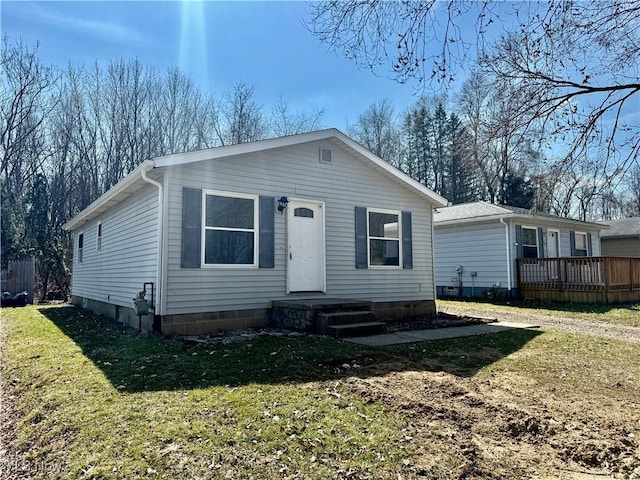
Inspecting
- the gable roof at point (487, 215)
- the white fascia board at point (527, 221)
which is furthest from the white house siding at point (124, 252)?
the white fascia board at point (527, 221)

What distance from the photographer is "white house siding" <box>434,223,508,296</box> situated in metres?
14.5

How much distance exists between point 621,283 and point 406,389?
12.5 meters

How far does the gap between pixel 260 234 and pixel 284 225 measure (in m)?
0.62

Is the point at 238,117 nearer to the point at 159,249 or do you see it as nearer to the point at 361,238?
the point at 361,238

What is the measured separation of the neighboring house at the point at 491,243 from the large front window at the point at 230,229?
9411 mm

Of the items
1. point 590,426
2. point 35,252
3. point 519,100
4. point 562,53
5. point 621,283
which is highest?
point 562,53

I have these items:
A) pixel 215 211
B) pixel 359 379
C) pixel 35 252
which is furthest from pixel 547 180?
pixel 35 252

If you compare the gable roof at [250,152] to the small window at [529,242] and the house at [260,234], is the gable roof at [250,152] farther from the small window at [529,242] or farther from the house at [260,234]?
the small window at [529,242]

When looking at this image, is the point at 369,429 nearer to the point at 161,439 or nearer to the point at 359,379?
the point at 359,379

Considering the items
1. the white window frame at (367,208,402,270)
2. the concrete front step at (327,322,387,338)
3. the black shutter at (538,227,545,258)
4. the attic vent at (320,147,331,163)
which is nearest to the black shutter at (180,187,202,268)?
the concrete front step at (327,322,387,338)

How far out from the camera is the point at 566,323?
31.1ft

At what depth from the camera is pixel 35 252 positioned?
17.7 m

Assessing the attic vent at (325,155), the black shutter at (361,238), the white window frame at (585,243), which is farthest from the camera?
the white window frame at (585,243)

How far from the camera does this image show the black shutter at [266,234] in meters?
8.16
